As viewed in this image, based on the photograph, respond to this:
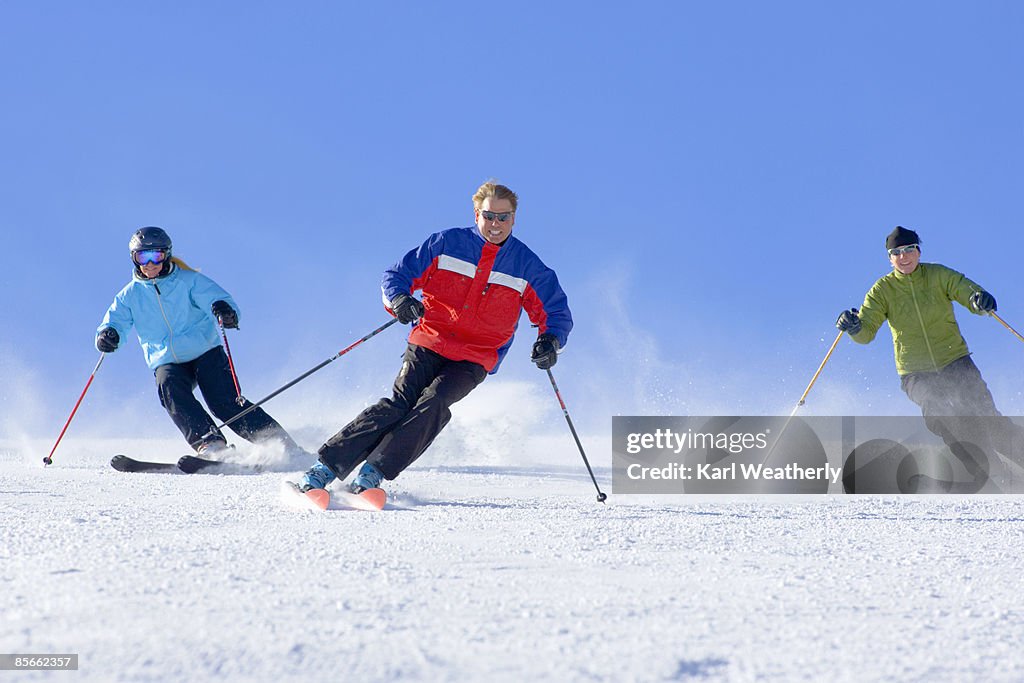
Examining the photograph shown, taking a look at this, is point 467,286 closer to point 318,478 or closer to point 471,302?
point 471,302

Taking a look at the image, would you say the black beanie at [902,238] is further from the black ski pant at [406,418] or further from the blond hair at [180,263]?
the blond hair at [180,263]

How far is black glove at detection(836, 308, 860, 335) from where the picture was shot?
6637mm

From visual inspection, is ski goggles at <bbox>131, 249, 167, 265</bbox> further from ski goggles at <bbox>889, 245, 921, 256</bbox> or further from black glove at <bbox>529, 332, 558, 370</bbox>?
ski goggles at <bbox>889, 245, 921, 256</bbox>

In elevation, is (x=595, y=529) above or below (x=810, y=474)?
below

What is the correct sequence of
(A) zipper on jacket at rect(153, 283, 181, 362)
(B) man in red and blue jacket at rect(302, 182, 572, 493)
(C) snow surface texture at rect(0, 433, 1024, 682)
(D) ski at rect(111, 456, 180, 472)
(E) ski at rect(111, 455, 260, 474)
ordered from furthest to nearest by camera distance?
(A) zipper on jacket at rect(153, 283, 181, 362)
(D) ski at rect(111, 456, 180, 472)
(E) ski at rect(111, 455, 260, 474)
(B) man in red and blue jacket at rect(302, 182, 572, 493)
(C) snow surface texture at rect(0, 433, 1024, 682)

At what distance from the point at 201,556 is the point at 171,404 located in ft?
16.2

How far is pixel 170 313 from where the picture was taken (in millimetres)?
7117

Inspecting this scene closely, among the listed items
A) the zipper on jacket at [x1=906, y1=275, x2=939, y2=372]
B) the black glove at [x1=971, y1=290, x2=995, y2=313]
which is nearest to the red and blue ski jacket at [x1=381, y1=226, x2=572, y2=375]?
the zipper on jacket at [x1=906, y1=275, x2=939, y2=372]

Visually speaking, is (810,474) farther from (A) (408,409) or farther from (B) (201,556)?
(B) (201,556)

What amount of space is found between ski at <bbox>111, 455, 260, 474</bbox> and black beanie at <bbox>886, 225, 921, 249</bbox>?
5005 millimetres

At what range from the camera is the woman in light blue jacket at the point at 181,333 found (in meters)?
7.02

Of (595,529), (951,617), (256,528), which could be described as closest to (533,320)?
A: (595,529)

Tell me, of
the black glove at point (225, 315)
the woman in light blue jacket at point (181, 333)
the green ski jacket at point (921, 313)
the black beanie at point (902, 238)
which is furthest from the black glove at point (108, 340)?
the black beanie at point (902, 238)

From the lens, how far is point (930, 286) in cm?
664
